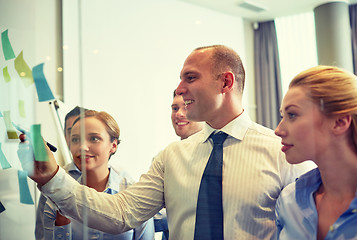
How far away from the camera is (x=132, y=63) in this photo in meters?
1.27

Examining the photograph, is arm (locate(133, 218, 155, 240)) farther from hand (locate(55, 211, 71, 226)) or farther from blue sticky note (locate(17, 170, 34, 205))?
blue sticky note (locate(17, 170, 34, 205))

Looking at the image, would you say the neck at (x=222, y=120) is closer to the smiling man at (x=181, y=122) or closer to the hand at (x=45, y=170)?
the smiling man at (x=181, y=122)

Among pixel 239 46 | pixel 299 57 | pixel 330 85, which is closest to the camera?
pixel 330 85

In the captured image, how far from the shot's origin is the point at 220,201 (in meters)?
1.18

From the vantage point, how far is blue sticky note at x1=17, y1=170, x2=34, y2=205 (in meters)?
1.29

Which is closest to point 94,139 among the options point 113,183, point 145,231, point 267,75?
point 113,183

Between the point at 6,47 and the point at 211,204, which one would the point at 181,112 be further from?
the point at 6,47

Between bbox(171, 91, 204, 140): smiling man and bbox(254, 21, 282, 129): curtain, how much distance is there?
0.25m

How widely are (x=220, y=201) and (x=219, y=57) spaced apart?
477mm

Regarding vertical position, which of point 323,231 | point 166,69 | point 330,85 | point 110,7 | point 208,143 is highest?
point 110,7

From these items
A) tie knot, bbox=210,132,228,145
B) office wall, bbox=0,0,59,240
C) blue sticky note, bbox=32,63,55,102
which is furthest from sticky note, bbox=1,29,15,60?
tie knot, bbox=210,132,228,145

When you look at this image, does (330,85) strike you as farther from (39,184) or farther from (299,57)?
(39,184)

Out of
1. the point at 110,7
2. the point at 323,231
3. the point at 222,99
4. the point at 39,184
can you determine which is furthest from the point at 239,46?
the point at 39,184

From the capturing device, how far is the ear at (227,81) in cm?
124
